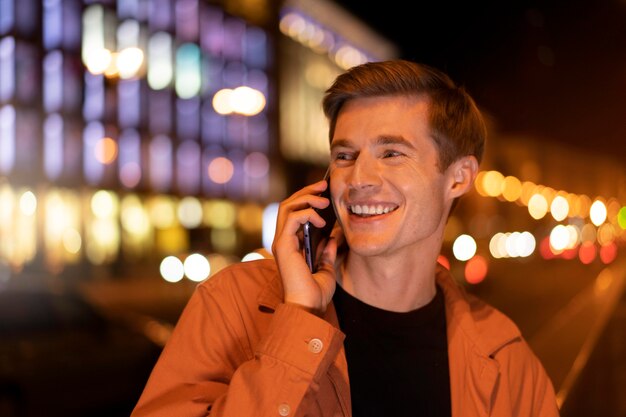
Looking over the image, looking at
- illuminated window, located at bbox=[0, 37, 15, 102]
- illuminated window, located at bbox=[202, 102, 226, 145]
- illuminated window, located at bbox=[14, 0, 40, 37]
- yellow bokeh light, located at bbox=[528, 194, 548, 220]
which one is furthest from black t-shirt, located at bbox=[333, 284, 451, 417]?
illuminated window, located at bbox=[202, 102, 226, 145]

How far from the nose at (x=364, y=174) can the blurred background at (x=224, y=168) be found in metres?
1.16

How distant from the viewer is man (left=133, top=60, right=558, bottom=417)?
2.17m

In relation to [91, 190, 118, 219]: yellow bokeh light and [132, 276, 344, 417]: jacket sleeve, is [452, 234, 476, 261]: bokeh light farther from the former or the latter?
[91, 190, 118, 219]: yellow bokeh light

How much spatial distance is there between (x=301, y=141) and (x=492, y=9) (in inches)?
2420

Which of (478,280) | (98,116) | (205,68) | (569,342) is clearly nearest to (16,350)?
(569,342)

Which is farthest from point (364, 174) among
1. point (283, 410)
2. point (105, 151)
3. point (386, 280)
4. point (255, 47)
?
point (255, 47)

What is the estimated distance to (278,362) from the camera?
2078 mm

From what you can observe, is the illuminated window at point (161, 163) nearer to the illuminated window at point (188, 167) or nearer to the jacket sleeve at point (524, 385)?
the illuminated window at point (188, 167)

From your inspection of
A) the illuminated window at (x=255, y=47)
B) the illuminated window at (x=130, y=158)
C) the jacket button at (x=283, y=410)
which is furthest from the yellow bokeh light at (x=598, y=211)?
the illuminated window at (x=255, y=47)

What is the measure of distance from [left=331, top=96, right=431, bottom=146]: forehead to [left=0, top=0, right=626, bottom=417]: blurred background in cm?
95

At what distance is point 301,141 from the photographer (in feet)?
215

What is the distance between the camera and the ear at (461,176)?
111 inches

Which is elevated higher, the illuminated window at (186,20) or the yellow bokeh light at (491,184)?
the illuminated window at (186,20)

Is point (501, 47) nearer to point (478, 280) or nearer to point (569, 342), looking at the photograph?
point (569, 342)
